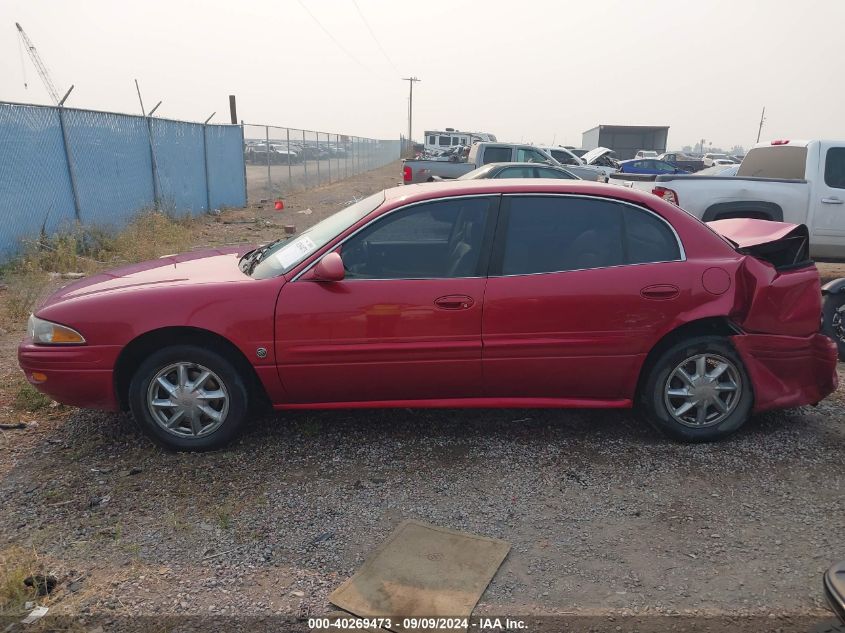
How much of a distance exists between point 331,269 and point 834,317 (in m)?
4.50

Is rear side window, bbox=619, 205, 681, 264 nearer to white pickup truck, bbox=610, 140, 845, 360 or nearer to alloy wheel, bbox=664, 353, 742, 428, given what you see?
alloy wheel, bbox=664, 353, 742, 428

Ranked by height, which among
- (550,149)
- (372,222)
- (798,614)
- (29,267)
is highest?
(550,149)

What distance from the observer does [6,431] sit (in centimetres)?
423

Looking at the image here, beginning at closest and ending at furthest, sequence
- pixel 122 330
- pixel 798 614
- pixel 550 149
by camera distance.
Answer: pixel 798 614
pixel 122 330
pixel 550 149

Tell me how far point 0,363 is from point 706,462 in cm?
566

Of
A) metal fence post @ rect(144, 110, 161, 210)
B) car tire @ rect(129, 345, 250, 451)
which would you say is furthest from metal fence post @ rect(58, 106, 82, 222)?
car tire @ rect(129, 345, 250, 451)

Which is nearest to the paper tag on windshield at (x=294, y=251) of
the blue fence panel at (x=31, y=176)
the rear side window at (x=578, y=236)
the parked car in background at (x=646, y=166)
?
the rear side window at (x=578, y=236)

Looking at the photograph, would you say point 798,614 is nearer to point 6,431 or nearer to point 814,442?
point 814,442

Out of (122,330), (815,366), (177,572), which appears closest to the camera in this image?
(177,572)

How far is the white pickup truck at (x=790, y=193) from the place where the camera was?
7.48m

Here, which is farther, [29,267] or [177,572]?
[29,267]

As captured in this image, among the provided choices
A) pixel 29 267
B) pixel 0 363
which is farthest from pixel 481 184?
pixel 29 267

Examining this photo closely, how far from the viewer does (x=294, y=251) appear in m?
4.05

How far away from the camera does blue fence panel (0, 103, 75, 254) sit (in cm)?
882
